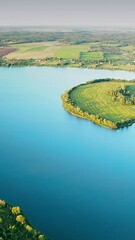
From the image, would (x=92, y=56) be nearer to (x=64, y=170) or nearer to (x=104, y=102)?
(x=104, y=102)

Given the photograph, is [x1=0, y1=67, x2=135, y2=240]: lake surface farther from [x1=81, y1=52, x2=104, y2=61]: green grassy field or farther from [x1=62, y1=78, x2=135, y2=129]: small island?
[x1=81, y1=52, x2=104, y2=61]: green grassy field

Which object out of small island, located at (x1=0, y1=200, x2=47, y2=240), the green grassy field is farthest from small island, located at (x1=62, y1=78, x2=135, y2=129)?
the green grassy field

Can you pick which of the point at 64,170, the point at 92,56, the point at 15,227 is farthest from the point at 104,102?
the point at 92,56

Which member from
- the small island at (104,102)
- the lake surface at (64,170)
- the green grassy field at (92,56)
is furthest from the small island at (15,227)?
the green grassy field at (92,56)

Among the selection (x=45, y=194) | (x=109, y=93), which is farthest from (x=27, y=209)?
(x=109, y=93)

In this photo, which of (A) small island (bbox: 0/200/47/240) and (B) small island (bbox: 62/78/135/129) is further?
(B) small island (bbox: 62/78/135/129)

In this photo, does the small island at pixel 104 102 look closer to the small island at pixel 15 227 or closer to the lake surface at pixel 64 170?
the lake surface at pixel 64 170
